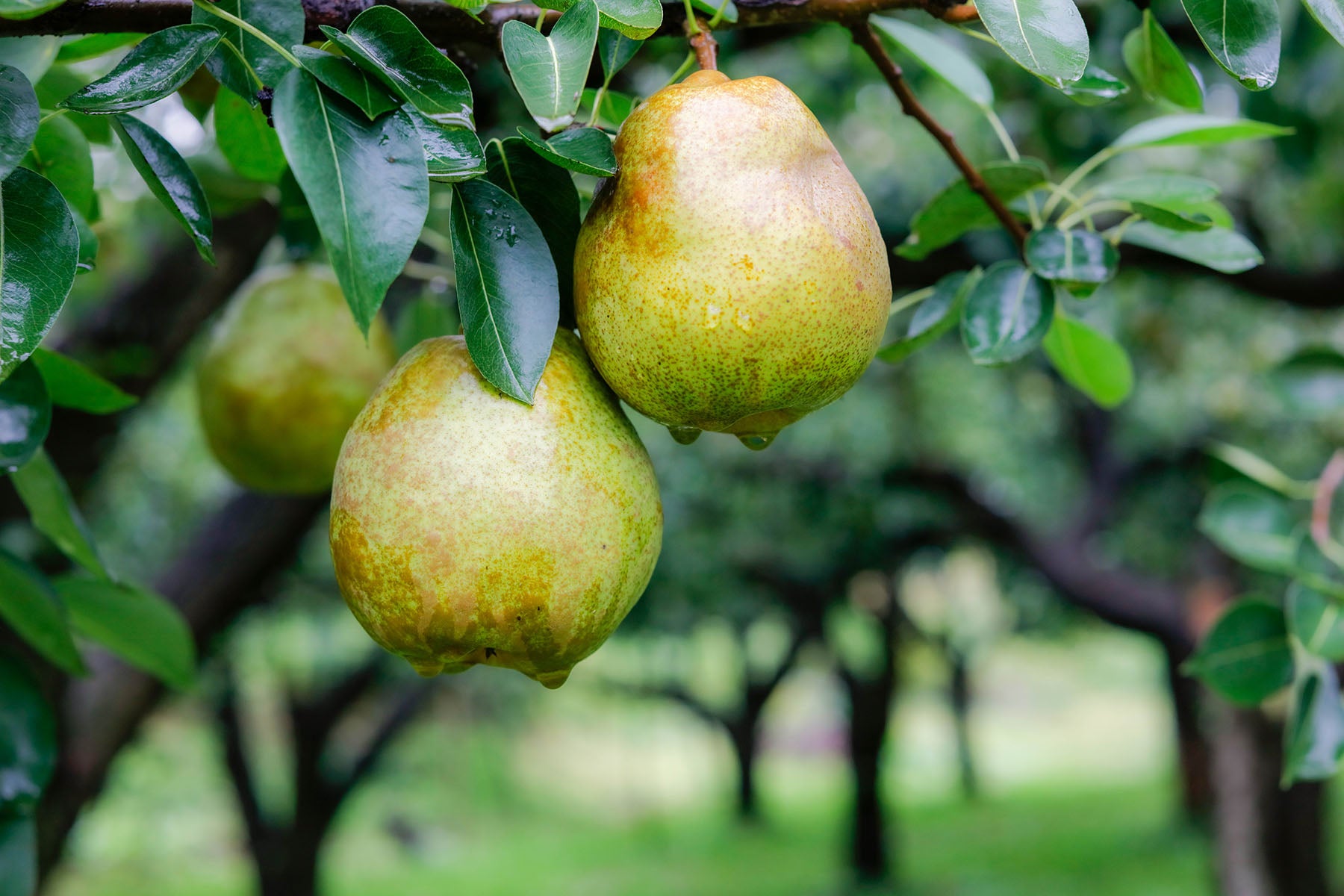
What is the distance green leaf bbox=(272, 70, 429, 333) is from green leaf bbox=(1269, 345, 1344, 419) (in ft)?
4.95

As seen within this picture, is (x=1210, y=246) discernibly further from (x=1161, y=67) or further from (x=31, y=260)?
(x=31, y=260)

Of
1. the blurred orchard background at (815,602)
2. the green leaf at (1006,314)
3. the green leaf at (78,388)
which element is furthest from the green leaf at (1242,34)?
the green leaf at (78,388)

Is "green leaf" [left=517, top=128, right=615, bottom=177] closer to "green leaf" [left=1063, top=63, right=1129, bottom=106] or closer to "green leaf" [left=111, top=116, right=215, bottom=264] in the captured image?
"green leaf" [left=111, top=116, right=215, bottom=264]

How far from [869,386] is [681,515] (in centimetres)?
157

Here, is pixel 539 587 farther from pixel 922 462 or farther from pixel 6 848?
pixel 922 462

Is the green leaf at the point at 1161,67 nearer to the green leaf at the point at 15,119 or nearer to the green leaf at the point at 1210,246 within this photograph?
Answer: the green leaf at the point at 1210,246

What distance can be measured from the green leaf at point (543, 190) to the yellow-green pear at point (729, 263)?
0.04m

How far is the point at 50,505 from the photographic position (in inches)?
39.8

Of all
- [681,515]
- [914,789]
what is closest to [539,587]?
[681,515]

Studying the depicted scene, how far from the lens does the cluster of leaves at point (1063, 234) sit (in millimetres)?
934

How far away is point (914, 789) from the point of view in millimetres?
15820

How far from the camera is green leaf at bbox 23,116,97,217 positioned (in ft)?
2.86

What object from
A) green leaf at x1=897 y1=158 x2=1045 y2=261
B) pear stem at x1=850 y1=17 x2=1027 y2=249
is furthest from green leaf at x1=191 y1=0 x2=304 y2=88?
green leaf at x1=897 y1=158 x2=1045 y2=261

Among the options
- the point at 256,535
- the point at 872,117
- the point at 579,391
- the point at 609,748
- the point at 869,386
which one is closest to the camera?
the point at 579,391
